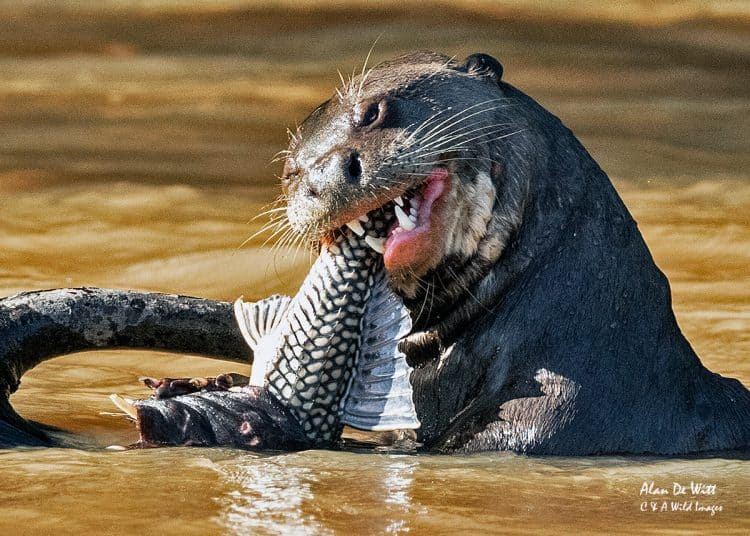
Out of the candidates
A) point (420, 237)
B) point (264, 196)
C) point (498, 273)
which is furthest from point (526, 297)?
point (264, 196)

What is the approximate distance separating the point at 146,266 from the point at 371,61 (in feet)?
10.5

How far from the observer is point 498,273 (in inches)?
174

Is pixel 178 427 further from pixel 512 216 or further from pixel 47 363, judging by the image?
pixel 47 363

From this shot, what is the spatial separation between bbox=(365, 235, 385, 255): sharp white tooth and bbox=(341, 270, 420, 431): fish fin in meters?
0.10

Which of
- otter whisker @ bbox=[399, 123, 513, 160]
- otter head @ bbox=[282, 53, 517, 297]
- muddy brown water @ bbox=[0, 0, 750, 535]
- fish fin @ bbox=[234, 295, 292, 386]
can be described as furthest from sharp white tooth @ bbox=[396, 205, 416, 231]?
muddy brown water @ bbox=[0, 0, 750, 535]

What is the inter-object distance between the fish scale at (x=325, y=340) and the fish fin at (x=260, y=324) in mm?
70

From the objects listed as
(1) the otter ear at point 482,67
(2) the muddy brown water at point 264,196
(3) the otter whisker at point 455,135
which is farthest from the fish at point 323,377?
(1) the otter ear at point 482,67

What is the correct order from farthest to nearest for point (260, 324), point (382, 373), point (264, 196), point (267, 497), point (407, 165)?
point (264, 196)
point (260, 324)
point (382, 373)
point (407, 165)
point (267, 497)

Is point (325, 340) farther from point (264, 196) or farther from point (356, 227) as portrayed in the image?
point (264, 196)

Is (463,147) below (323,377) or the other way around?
the other way around

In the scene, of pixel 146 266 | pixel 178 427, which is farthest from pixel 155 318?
pixel 146 266

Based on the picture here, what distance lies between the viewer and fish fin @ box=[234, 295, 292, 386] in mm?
4398

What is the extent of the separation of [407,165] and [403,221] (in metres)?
0.15

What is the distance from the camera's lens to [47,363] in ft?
19.7
